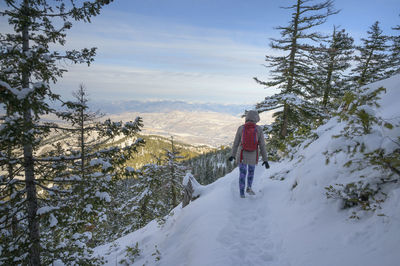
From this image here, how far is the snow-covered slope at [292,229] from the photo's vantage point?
8.46 feet

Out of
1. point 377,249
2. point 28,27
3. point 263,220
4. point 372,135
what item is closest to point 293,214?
point 263,220

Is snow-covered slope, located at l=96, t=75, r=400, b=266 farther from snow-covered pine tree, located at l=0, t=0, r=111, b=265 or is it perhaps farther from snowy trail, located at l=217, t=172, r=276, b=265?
snow-covered pine tree, located at l=0, t=0, r=111, b=265

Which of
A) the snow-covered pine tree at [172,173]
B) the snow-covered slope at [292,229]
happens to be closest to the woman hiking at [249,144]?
the snow-covered slope at [292,229]

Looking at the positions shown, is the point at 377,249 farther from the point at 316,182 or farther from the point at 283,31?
the point at 283,31

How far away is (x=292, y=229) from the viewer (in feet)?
12.9

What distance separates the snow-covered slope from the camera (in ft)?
8.46

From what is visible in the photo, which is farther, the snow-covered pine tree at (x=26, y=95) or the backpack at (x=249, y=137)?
the backpack at (x=249, y=137)

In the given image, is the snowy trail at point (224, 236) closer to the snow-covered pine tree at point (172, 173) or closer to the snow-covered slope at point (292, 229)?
the snow-covered slope at point (292, 229)

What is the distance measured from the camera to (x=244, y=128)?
5.91 m

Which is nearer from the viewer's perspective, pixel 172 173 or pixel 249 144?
pixel 249 144

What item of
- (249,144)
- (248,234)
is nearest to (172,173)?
(249,144)

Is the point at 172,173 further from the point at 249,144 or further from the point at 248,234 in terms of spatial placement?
the point at 248,234

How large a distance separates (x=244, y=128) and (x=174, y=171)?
40.4 ft

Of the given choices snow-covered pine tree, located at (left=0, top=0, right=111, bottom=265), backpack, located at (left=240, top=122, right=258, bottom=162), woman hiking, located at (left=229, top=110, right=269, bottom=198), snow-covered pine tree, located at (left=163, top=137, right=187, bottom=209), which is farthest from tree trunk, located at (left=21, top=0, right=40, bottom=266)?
snow-covered pine tree, located at (left=163, top=137, right=187, bottom=209)
